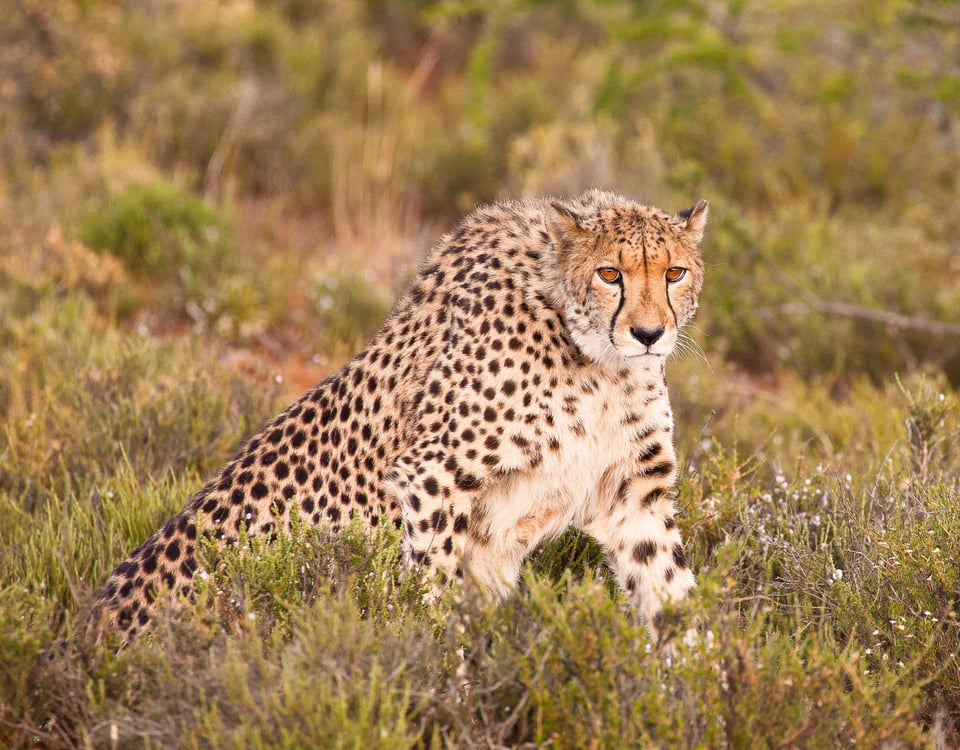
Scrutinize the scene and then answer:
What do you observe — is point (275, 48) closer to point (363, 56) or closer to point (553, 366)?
point (363, 56)

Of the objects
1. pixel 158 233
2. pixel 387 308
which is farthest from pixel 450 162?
pixel 387 308

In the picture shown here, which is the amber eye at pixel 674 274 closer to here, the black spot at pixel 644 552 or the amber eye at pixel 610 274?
the amber eye at pixel 610 274

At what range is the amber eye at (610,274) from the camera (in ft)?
10.4

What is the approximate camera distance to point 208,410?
461 cm

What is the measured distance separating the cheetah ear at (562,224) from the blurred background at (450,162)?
270cm

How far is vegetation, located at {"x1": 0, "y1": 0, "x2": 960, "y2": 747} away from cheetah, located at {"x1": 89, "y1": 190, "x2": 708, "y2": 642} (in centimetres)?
16

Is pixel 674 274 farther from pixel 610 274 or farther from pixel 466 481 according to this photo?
pixel 466 481

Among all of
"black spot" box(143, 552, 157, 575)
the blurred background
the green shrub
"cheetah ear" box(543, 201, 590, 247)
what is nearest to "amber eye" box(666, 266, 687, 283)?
"cheetah ear" box(543, 201, 590, 247)

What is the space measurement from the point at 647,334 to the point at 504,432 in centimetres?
45

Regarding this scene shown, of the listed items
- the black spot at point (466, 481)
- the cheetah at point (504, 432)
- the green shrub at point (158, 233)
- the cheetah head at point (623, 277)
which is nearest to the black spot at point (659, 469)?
the cheetah at point (504, 432)

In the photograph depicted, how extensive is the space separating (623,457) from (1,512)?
211cm

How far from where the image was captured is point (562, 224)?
3283 mm

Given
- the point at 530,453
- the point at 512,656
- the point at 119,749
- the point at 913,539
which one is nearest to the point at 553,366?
the point at 530,453

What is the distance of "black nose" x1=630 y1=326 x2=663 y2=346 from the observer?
3051 millimetres
